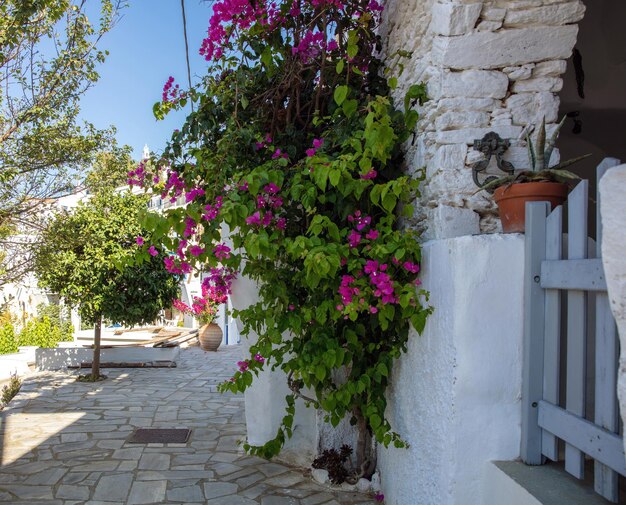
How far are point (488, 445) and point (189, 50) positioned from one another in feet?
15.5

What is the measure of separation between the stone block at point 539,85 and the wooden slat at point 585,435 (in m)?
1.57

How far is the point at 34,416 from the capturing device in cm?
588

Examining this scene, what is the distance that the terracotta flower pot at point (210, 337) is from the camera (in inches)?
488

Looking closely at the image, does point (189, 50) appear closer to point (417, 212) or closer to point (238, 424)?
point (417, 212)

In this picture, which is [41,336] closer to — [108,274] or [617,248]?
[108,274]

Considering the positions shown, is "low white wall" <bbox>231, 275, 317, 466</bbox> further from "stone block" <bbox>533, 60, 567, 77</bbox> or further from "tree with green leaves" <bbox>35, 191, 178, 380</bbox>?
"tree with green leaves" <bbox>35, 191, 178, 380</bbox>

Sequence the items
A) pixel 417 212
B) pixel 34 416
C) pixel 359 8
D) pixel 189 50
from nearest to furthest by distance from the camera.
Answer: pixel 417 212, pixel 359 8, pixel 189 50, pixel 34 416

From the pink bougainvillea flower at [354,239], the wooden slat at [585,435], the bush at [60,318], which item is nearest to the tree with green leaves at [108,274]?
the bush at [60,318]

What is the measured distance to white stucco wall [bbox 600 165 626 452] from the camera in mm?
1081

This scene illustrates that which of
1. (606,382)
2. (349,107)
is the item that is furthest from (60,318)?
(606,382)

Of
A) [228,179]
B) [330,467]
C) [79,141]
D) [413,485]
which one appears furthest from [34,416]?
[413,485]

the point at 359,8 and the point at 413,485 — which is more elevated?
the point at 359,8

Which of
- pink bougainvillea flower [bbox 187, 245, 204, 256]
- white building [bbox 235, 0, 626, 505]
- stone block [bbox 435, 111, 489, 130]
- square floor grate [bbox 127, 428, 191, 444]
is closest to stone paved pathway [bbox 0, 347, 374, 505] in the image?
square floor grate [bbox 127, 428, 191, 444]

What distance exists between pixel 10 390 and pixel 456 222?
697 cm
